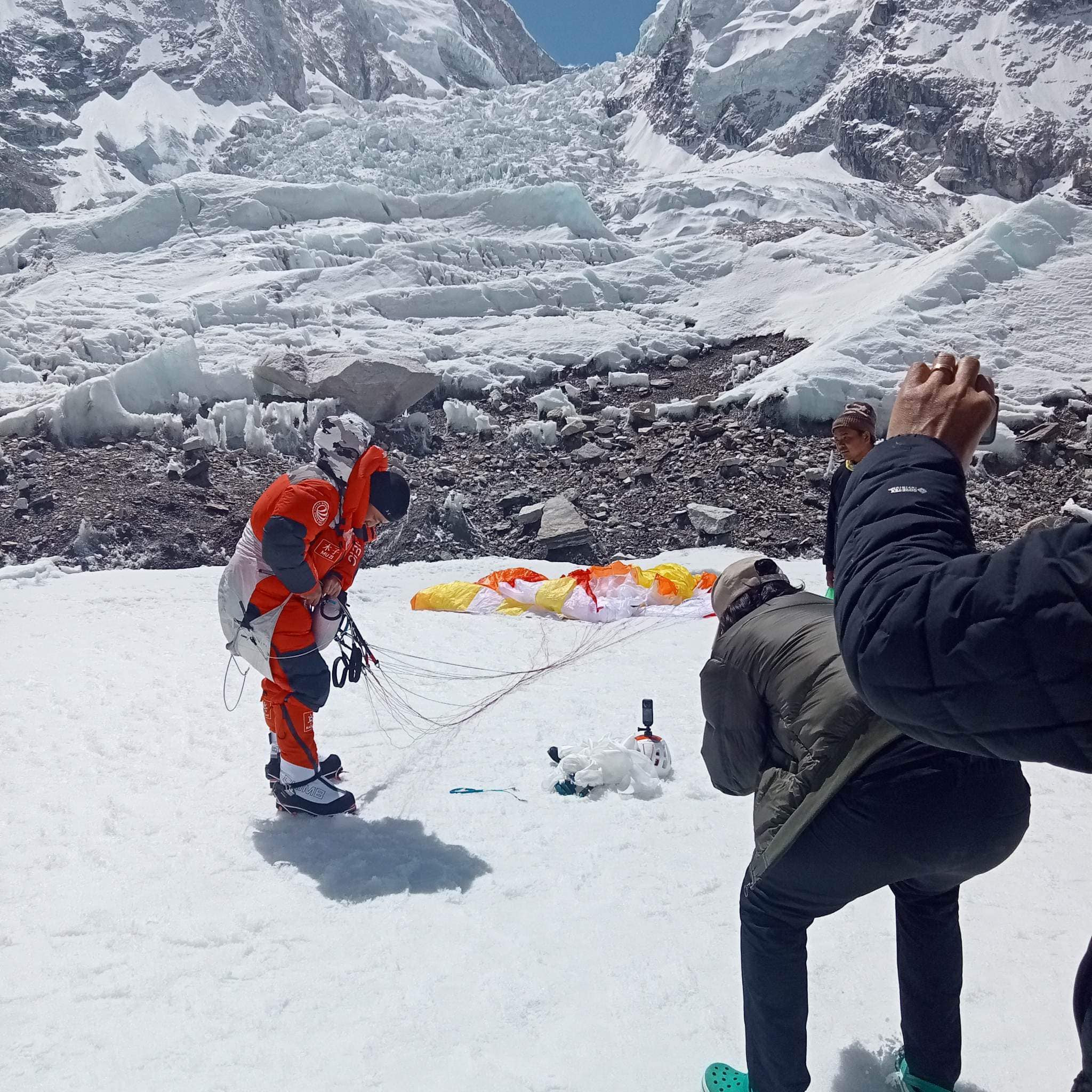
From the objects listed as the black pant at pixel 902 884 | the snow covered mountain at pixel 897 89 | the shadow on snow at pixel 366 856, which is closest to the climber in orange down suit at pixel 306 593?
the shadow on snow at pixel 366 856

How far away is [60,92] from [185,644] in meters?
56.1

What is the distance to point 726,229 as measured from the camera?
24.2 metres

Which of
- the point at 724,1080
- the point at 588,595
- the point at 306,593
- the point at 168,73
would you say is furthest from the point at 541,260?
the point at 168,73

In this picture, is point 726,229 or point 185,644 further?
point 726,229

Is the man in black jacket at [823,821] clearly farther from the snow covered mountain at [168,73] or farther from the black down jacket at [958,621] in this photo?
the snow covered mountain at [168,73]

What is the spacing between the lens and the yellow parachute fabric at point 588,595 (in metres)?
6.48

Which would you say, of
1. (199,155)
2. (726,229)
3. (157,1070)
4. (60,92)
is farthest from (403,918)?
(60,92)

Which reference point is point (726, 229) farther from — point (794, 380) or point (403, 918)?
point (403, 918)

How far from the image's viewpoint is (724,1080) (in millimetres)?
1783

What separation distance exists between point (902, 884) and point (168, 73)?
62.0 metres

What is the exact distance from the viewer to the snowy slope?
1.96m

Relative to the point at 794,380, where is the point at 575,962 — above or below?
above

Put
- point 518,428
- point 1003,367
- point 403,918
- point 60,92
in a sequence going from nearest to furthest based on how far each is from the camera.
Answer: point 403,918
point 1003,367
point 518,428
point 60,92

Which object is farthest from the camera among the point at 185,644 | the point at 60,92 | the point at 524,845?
the point at 60,92
